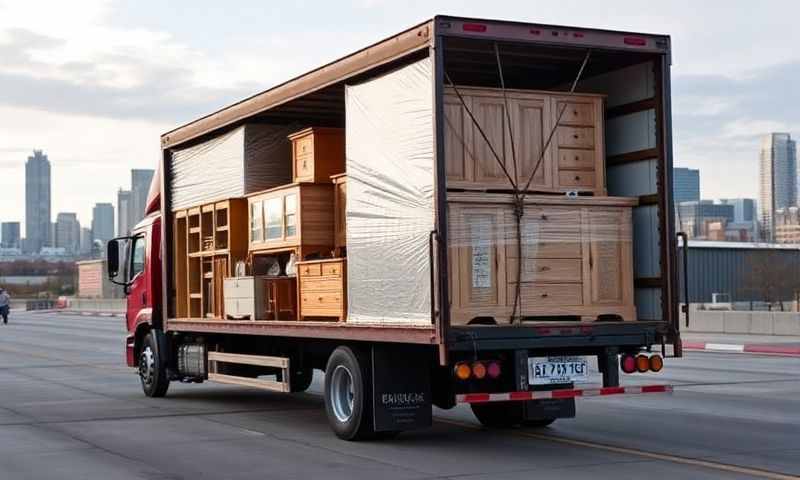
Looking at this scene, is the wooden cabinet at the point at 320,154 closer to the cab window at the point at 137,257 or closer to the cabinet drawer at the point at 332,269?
the cabinet drawer at the point at 332,269

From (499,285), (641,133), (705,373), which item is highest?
(641,133)

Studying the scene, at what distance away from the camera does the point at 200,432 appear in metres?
12.5

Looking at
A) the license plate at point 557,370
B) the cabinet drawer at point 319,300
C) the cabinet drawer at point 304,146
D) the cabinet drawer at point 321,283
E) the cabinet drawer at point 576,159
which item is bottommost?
the license plate at point 557,370

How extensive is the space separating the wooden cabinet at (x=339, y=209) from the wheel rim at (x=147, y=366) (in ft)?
17.1

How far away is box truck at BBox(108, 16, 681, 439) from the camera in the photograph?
33.3 feet

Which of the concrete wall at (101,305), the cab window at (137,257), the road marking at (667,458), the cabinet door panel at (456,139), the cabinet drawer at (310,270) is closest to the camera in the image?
the road marking at (667,458)

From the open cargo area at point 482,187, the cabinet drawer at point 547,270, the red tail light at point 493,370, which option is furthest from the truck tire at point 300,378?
the cabinet drawer at point 547,270

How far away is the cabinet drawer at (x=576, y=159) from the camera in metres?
11.1

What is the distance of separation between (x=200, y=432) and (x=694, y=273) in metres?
45.9

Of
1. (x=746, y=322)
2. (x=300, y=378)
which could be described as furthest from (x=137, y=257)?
(x=746, y=322)

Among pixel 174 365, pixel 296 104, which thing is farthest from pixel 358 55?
pixel 174 365

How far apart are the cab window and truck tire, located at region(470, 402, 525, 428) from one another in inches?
260

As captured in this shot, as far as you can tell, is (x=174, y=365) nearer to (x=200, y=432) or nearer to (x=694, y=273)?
(x=200, y=432)

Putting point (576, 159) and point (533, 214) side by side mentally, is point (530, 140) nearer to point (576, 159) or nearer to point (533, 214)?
point (576, 159)
